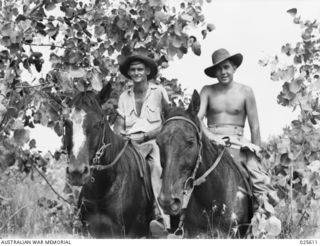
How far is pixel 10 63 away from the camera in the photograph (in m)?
8.44

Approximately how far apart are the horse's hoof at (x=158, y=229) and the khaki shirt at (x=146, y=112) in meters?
1.44

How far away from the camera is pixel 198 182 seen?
24.2ft

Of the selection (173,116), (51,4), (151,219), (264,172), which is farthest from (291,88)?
(51,4)

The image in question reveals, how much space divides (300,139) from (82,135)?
2670 mm

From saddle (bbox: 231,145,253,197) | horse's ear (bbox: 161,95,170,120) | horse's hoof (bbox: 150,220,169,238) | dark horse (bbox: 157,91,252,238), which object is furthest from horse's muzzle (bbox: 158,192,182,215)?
saddle (bbox: 231,145,253,197)

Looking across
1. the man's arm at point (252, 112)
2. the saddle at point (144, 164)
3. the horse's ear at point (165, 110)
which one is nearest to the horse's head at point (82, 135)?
the horse's ear at point (165, 110)

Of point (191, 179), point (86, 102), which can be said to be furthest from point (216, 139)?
point (86, 102)

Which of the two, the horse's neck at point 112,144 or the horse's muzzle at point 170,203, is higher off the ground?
the horse's neck at point 112,144

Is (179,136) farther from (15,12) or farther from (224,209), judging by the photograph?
(15,12)

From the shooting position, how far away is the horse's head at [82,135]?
714 centimetres

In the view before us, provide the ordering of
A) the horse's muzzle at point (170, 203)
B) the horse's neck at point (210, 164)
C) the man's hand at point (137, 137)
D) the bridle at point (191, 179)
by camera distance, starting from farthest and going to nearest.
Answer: the man's hand at point (137, 137)
the horse's neck at point (210, 164)
the bridle at point (191, 179)
the horse's muzzle at point (170, 203)

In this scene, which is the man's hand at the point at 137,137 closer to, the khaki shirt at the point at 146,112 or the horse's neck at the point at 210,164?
the khaki shirt at the point at 146,112

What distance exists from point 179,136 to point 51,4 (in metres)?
2.73

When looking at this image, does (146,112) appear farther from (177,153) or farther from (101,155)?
(177,153)
